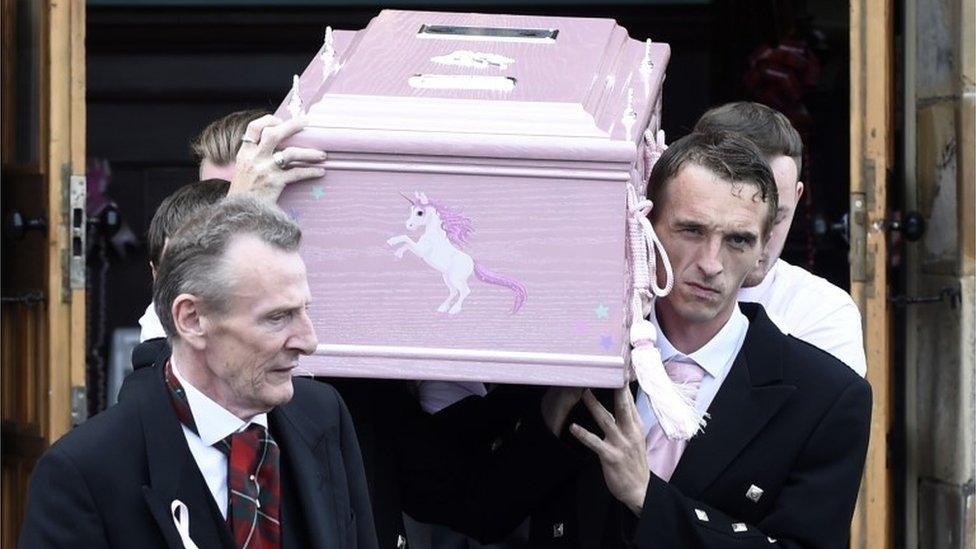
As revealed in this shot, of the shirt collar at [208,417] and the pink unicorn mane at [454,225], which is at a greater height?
the pink unicorn mane at [454,225]

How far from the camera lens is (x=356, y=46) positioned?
367 centimetres

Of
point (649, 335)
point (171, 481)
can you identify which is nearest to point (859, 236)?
point (649, 335)

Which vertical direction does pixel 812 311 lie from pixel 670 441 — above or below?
above

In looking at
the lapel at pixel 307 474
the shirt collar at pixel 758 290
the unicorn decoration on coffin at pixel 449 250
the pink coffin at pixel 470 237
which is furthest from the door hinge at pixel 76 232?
the lapel at pixel 307 474

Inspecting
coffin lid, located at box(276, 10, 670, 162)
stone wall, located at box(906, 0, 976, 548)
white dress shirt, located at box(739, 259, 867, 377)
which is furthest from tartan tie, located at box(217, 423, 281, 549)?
stone wall, located at box(906, 0, 976, 548)

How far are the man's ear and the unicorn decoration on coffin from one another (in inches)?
24.5

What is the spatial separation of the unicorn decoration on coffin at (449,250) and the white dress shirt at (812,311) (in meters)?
0.74

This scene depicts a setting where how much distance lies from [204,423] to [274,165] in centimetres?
61

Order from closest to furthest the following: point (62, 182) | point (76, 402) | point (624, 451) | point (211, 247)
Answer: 1. point (211, 247)
2. point (624, 451)
3. point (62, 182)
4. point (76, 402)

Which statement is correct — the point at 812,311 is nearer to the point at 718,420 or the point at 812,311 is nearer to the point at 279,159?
the point at 718,420

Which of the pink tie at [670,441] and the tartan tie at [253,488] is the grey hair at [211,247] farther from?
the pink tie at [670,441]

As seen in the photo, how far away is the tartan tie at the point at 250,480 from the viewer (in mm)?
2742

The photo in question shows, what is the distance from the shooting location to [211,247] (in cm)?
268

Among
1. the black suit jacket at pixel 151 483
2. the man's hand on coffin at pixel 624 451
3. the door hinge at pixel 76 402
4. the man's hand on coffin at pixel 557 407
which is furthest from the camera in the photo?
the door hinge at pixel 76 402
